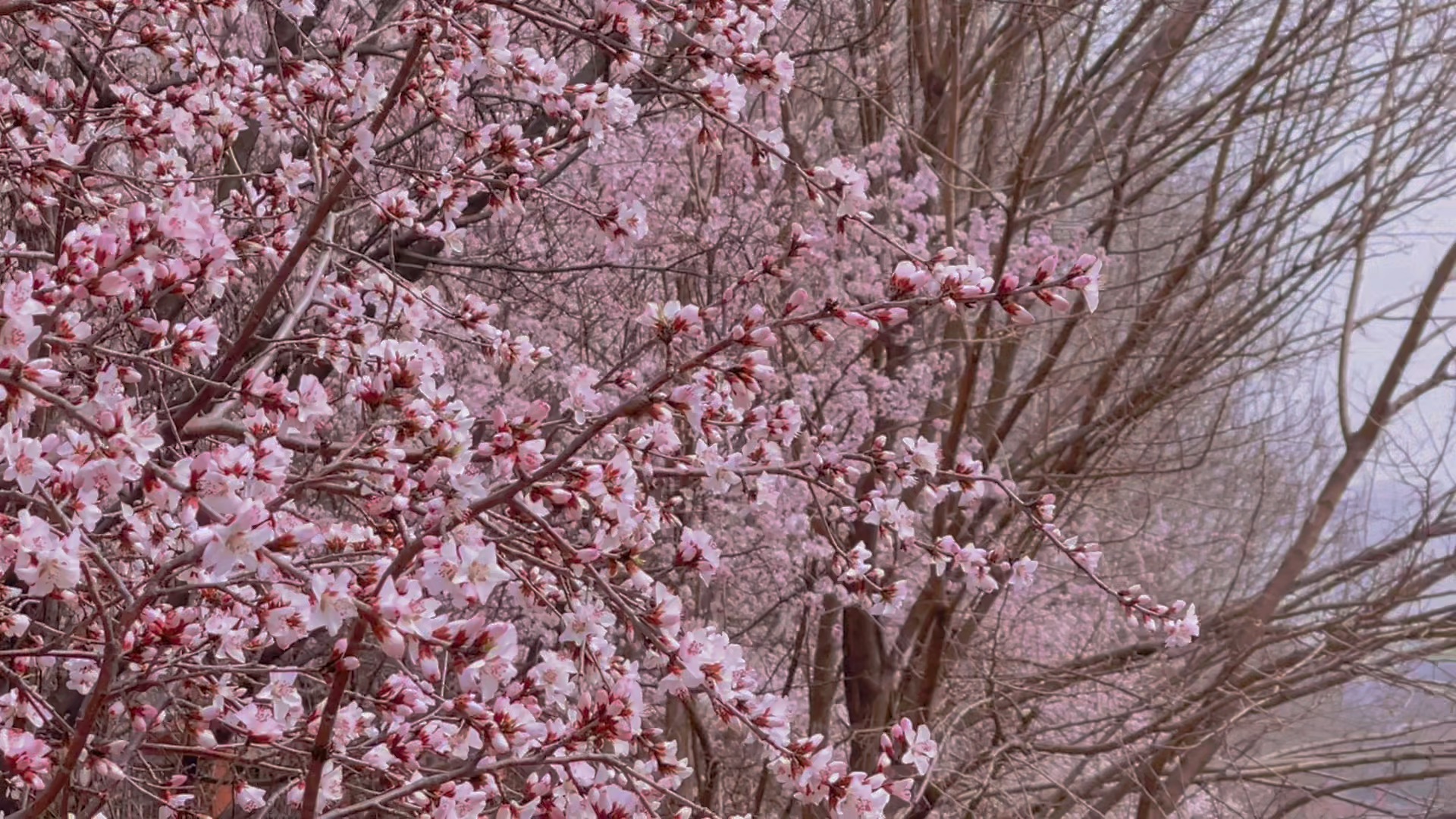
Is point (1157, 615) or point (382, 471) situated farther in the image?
point (1157, 615)

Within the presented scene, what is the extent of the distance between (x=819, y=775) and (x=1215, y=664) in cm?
404

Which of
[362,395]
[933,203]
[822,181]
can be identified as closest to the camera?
[362,395]

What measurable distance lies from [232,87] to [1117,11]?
4784mm

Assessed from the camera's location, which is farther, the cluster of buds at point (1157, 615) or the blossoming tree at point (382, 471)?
the cluster of buds at point (1157, 615)

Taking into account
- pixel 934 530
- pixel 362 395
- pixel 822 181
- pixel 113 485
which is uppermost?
pixel 822 181

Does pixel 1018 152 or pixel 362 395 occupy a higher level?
pixel 1018 152

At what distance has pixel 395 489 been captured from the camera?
1817mm

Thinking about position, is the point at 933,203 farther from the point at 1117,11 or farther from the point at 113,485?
the point at 113,485

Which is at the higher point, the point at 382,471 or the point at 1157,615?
Result: the point at 1157,615

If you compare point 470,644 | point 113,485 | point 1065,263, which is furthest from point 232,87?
point 1065,263

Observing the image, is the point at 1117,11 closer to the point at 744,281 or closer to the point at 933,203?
the point at 933,203

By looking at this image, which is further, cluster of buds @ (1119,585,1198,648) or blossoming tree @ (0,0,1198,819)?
cluster of buds @ (1119,585,1198,648)

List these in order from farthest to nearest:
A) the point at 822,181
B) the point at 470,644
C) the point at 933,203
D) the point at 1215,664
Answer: the point at 933,203 → the point at 1215,664 → the point at 822,181 → the point at 470,644

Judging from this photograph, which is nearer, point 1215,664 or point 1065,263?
point 1215,664
